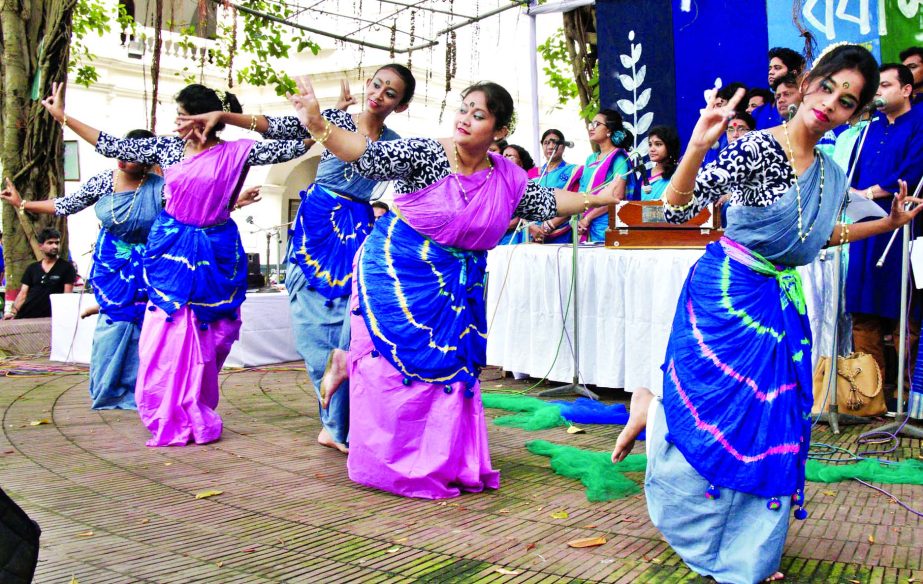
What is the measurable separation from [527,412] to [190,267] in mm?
2363

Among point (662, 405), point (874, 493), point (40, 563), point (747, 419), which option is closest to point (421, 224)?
point (662, 405)

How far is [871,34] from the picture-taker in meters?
6.84

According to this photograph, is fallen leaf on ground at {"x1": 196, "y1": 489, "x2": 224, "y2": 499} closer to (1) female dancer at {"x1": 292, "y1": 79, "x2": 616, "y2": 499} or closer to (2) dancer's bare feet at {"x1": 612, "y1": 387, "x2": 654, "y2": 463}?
(1) female dancer at {"x1": 292, "y1": 79, "x2": 616, "y2": 499}

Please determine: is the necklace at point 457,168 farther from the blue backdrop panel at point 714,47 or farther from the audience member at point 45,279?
the audience member at point 45,279

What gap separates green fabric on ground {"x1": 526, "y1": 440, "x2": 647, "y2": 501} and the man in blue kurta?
2.08 metres

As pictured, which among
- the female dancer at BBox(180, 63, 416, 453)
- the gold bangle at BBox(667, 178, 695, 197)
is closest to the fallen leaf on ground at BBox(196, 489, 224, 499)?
the female dancer at BBox(180, 63, 416, 453)

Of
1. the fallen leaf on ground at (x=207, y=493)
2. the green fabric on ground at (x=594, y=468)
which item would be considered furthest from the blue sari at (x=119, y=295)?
the green fabric on ground at (x=594, y=468)

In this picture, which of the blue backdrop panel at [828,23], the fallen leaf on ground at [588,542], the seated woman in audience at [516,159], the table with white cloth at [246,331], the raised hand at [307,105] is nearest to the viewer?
the fallen leaf on ground at [588,542]

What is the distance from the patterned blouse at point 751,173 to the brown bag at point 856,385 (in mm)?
2629

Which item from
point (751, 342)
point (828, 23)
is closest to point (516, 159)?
point (828, 23)

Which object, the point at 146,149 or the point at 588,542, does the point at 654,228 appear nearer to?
the point at 588,542

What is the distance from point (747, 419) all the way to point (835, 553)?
26.5 inches

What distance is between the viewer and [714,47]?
306 inches

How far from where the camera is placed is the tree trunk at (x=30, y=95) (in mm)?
8692
